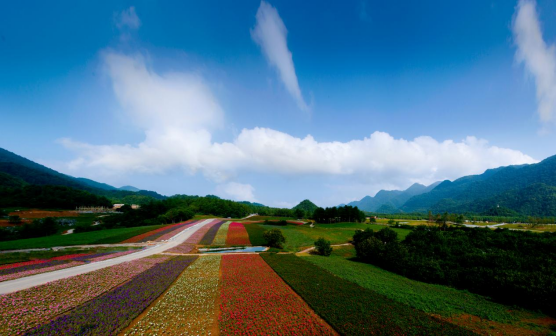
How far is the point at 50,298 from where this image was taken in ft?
52.2

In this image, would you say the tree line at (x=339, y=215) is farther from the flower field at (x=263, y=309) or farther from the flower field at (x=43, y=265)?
the flower field at (x=43, y=265)

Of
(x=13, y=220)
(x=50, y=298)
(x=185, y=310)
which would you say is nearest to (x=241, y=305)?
(x=185, y=310)

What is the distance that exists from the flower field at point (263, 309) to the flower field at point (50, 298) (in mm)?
11083

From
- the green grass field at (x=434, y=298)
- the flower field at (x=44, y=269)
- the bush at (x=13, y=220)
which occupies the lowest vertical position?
the green grass field at (x=434, y=298)

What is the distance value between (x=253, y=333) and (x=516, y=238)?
134 ft

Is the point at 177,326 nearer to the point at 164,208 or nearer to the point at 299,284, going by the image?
the point at 299,284

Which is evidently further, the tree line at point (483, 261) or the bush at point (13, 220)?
the bush at point (13, 220)

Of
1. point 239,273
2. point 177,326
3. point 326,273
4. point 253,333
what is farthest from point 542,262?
point 177,326

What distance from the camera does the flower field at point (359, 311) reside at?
1323 cm

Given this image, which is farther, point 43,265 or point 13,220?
point 13,220

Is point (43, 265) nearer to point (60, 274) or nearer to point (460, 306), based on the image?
point (60, 274)

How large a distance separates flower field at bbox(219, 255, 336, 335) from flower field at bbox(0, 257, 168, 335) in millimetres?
11083

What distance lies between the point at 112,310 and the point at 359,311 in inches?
725

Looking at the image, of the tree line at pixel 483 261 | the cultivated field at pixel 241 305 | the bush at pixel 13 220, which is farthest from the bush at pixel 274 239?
the bush at pixel 13 220
